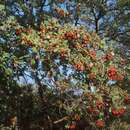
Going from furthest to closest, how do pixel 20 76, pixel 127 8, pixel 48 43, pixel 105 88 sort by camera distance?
1. pixel 127 8
2. pixel 20 76
3. pixel 105 88
4. pixel 48 43

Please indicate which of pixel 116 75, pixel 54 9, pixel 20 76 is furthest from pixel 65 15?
pixel 116 75

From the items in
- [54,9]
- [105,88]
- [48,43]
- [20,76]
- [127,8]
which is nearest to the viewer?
[48,43]

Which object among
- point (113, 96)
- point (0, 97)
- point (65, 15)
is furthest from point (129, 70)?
point (0, 97)

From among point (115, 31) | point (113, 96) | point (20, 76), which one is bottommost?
point (113, 96)

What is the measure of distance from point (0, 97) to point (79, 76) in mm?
2987

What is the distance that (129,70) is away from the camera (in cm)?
1348

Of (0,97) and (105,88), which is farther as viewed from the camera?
(0,97)

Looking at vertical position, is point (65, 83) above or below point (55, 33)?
below

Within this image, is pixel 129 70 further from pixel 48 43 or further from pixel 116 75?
pixel 48 43

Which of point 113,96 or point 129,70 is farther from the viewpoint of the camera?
point 129,70

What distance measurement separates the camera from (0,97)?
46.3ft

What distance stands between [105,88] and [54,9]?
132 inches

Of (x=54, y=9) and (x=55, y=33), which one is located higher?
(x=54, y=9)

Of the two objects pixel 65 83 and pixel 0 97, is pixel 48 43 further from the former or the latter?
pixel 0 97
